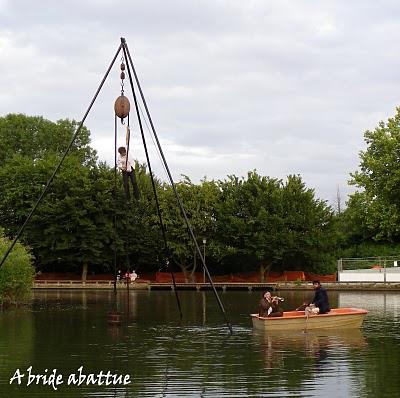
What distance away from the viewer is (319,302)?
2516 cm

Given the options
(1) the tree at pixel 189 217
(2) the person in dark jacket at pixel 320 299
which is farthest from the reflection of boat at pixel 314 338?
(1) the tree at pixel 189 217

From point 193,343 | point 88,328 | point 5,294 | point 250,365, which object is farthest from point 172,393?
point 5,294

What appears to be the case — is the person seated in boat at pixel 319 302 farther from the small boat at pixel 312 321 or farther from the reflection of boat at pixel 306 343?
the reflection of boat at pixel 306 343

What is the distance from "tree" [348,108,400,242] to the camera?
61638 millimetres

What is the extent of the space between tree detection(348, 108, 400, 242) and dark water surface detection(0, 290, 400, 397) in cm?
3095

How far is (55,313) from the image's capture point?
34.6 m

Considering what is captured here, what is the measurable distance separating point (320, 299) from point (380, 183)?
3935 cm

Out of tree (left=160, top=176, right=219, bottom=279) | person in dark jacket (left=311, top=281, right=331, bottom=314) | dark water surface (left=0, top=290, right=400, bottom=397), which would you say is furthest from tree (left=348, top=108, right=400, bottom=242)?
person in dark jacket (left=311, top=281, right=331, bottom=314)

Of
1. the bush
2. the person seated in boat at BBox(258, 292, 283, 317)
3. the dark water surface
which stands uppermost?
the bush

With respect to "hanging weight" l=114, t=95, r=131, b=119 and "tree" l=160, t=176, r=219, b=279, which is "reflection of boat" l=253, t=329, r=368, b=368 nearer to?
"hanging weight" l=114, t=95, r=131, b=119

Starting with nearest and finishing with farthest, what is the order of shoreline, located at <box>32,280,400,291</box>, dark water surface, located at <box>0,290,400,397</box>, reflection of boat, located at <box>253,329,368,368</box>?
dark water surface, located at <box>0,290,400,397</box> < reflection of boat, located at <box>253,329,368,368</box> < shoreline, located at <box>32,280,400,291</box>

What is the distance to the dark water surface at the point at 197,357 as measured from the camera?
15.4 meters

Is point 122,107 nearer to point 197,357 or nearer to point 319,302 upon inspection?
point 197,357

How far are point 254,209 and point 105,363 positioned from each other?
49297 mm
